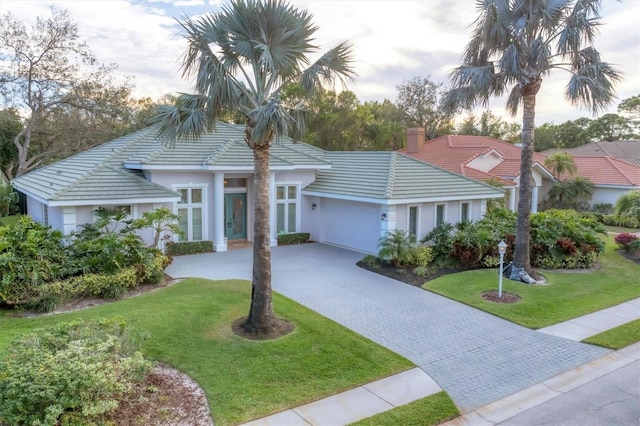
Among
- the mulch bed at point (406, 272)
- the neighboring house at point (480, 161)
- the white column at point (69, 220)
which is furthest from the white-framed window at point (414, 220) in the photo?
the white column at point (69, 220)

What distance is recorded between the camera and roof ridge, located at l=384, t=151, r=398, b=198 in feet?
54.2

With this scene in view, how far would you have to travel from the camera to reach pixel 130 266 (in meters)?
12.7

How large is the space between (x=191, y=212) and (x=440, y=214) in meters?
10.4

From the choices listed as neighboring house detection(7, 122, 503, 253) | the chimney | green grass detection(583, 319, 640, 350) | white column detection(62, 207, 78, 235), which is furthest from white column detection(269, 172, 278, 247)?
the chimney

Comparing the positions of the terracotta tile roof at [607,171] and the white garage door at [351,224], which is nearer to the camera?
the white garage door at [351,224]

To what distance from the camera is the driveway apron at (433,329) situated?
8008mm

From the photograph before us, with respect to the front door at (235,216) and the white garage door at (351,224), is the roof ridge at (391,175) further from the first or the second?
the front door at (235,216)

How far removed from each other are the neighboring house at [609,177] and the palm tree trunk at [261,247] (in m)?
27.1

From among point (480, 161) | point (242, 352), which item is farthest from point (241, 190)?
point (480, 161)

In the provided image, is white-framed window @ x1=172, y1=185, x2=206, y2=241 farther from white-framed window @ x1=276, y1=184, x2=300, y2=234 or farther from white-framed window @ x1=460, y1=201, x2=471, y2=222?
white-framed window @ x1=460, y1=201, x2=471, y2=222

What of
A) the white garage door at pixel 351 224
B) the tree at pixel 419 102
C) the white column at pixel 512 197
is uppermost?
the tree at pixel 419 102

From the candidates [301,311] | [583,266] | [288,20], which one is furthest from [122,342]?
[583,266]

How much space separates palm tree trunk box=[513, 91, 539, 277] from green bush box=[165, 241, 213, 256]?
11727mm

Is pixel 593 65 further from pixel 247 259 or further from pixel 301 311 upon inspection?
pixel 247 259
